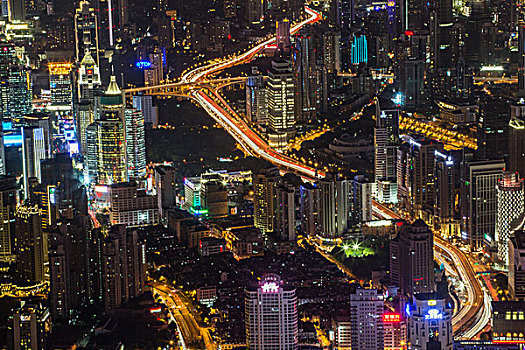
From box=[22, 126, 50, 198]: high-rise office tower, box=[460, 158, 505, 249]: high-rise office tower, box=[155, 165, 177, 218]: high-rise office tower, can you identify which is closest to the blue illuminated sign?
box=[22, 126, 50, 198]: high-rise office tower

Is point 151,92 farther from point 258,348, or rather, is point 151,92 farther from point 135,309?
point 258,348

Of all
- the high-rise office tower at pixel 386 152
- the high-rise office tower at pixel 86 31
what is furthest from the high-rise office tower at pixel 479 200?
the high-rise office tower at pixel 86 31

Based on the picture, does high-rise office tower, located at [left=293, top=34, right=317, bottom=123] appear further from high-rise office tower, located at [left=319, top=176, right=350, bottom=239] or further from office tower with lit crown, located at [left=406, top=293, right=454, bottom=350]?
office tower with lit crown, located at [left=406, top=293, right=454, bottom=350]

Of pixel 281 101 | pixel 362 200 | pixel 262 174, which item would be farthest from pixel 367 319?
pixel 281 101

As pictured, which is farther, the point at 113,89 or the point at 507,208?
the point at 113,89

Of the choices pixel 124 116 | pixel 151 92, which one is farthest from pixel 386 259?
pixel 151 92

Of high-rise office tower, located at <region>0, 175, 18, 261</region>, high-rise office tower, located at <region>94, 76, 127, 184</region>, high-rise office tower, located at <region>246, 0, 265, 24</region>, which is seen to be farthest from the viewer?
high-rise office tower, located at <region>246, 0, 265, 24</region>

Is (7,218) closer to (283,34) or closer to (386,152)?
(386,152)
